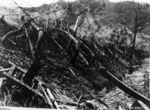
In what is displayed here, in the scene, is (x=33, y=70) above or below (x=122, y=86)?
above

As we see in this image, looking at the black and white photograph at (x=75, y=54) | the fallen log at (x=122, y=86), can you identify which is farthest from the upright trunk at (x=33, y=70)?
the fallen log at (x=122, y=86)

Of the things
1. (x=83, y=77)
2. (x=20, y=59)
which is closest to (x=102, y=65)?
(x=83, y=77)

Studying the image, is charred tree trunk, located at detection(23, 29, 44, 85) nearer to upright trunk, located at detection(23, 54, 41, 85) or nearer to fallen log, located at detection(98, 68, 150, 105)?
upright trunk, located at detection(23, 54, 41, 85)

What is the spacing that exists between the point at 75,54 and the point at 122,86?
0.76 m

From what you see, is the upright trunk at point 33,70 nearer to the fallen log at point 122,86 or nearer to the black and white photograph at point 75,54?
the black and white photograph at point 75,54

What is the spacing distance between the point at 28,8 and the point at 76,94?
1.30m

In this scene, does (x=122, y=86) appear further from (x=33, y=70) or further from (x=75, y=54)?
(x=33, y=70)

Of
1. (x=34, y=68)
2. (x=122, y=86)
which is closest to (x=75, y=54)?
(x=34, y=68)

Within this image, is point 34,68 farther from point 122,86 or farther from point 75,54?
point 122,86

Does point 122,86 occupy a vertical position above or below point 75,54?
below

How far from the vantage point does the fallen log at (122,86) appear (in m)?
2.76

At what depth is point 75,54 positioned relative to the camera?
280cm

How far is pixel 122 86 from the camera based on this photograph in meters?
2.80

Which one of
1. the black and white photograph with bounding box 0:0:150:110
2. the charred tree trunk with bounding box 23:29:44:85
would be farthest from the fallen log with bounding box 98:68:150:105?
the charred tree trunk with bounding box 23:29:44:85
